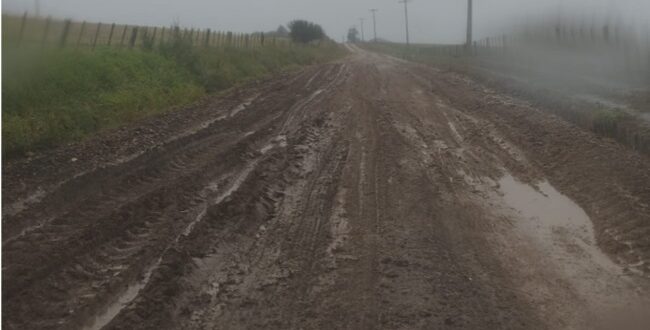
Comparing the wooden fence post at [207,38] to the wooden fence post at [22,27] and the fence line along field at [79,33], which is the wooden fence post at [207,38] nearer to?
the fence line along field at [79,33]

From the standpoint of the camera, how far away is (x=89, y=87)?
44.5 feet

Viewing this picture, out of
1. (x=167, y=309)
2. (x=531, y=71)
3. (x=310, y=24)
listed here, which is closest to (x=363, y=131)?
(x=167, y=309)

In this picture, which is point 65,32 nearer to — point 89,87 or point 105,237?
point 89,87

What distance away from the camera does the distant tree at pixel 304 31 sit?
6712 cm

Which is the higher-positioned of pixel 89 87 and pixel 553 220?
pixel 89 87

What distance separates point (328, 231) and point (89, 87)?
8.80 metres

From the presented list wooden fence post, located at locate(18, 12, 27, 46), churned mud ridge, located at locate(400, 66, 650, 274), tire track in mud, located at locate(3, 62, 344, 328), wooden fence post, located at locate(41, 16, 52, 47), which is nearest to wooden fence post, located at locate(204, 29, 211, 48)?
wooden fence post, located at locate(41, 16, 52, 47)

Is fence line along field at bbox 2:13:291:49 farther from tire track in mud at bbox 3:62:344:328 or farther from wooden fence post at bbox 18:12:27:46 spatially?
tire track in mud at bbox 3:62:344:328

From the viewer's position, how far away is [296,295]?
5.30 metres

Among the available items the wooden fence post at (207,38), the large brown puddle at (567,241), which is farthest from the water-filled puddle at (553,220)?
the wooden fence post at (207,38)

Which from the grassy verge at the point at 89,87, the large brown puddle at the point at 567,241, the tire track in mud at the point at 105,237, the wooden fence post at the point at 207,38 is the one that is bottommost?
the large brown puddle at the point at 567,241

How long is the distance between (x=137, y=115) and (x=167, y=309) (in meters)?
9.11

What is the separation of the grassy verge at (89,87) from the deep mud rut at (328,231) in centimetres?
77

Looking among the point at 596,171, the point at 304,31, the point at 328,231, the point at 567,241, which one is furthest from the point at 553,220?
the point at 304,31
